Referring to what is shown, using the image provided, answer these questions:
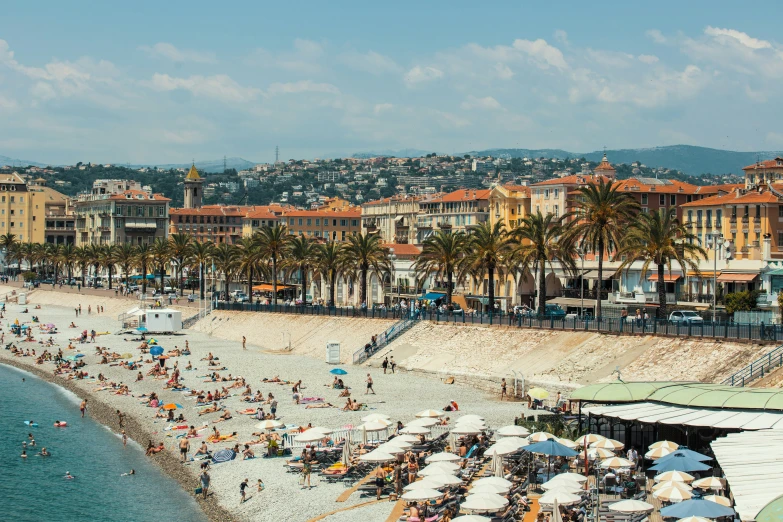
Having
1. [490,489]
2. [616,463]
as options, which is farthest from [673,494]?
[490,489]

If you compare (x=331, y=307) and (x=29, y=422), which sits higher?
(x=331, y=307)

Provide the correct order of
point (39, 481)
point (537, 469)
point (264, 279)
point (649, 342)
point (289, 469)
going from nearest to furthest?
point (537, 469)
point (289, 469)
point (39, 481)
point (649, 342)
point (264, 279)

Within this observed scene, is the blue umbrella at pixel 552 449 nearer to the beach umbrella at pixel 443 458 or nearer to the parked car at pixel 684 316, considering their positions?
the beach umbrella at pixel 443 458

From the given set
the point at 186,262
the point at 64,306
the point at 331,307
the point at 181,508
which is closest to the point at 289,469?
the point at 181,508

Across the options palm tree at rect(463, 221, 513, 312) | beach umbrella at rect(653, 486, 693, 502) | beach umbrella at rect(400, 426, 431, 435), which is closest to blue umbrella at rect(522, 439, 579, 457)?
beach umbrella at rect(653, 486, 693, 502)

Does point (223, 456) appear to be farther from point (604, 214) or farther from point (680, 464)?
point (604, 214)

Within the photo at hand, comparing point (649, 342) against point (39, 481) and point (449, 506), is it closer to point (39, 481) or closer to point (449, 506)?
point (449, 506)
